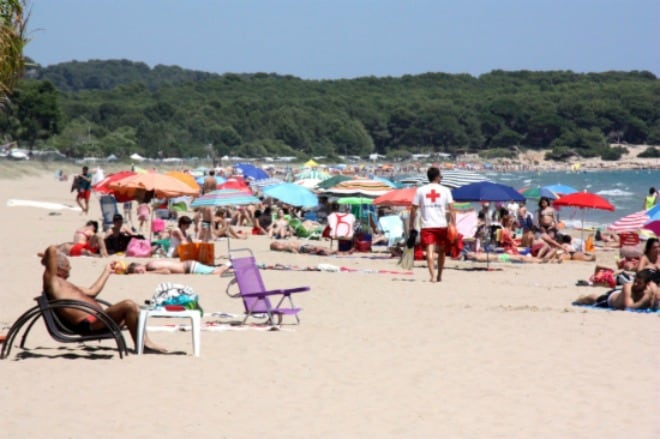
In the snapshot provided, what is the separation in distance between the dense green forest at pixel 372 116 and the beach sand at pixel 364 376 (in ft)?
252

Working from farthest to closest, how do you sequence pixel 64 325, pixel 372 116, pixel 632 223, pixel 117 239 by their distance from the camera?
pixel 372 116, pixel 117 239, pixel 632 223, pixel 64 325

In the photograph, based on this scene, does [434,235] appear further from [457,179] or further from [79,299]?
[79,299]

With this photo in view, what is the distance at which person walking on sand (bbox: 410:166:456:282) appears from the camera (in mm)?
11336

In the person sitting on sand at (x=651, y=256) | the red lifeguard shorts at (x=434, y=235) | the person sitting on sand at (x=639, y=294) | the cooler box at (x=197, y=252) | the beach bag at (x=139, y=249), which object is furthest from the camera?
the beach bag at (x=139, y=249)

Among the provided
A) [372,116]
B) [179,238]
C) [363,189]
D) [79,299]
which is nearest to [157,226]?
[363,189]

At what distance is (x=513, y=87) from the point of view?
154 metres

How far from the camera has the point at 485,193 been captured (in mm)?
14125

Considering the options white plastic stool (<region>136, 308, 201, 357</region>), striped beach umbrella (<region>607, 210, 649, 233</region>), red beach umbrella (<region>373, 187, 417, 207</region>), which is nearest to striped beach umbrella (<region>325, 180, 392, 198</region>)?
red beach umbrella (<region>373, 187, 417, 207</region>)

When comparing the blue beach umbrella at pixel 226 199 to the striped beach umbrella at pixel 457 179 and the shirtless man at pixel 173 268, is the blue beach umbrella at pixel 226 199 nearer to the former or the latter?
the shirtless man at pixel 173 268

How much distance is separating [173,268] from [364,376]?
584 centimetres

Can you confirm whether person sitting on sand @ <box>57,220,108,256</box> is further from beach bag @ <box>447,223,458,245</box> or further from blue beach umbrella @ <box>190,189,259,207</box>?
beach bag @ <box>447,223,458,245</box>

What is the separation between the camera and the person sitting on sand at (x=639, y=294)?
30.5ft

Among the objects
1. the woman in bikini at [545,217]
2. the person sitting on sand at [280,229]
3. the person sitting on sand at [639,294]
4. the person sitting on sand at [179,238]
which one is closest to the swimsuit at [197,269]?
the person sitting on sand at [179,238]

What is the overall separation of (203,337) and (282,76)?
155m
